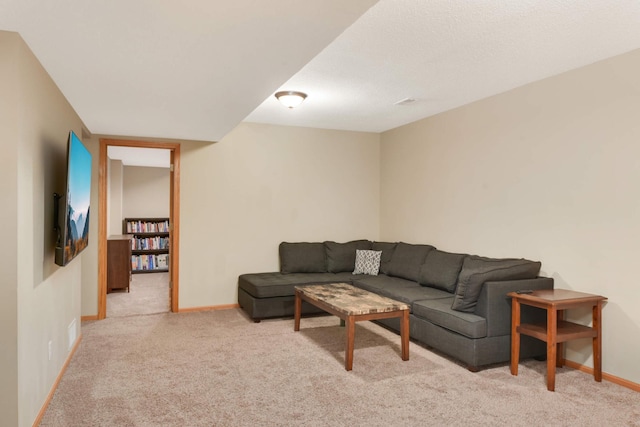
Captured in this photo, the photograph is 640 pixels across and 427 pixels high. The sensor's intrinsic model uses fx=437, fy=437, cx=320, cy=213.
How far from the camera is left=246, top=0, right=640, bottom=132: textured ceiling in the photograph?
8.32 feet

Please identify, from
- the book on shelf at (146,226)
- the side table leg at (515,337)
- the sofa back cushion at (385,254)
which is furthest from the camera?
the book on shelf at (146,226)

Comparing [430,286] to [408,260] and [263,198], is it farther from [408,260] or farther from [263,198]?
[263,198]

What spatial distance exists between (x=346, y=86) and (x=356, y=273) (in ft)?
8.68

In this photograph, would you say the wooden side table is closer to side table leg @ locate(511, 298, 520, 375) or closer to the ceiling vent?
side table leg @ locate(511, 298, 520, 375)

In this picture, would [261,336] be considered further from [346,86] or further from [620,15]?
[620,15]

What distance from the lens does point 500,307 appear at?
139 inches

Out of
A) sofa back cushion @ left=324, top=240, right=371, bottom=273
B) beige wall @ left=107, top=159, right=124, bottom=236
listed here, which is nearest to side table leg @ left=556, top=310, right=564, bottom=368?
sofa back cushion @ left=324, top=240, right=371, bottom=273

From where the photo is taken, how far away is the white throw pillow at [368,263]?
5711 millimetres

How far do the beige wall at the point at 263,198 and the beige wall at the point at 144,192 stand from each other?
4337mm

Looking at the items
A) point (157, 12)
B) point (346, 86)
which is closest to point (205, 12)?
point (157, 12)

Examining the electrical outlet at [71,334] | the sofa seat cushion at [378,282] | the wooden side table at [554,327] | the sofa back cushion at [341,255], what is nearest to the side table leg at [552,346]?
the wooden side table at [554,327]

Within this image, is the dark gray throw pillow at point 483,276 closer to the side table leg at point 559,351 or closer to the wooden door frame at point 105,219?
the side table leg at point 559,351

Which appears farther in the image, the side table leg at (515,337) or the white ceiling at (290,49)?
the side table leg at (515,337)

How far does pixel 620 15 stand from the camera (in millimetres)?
2602
